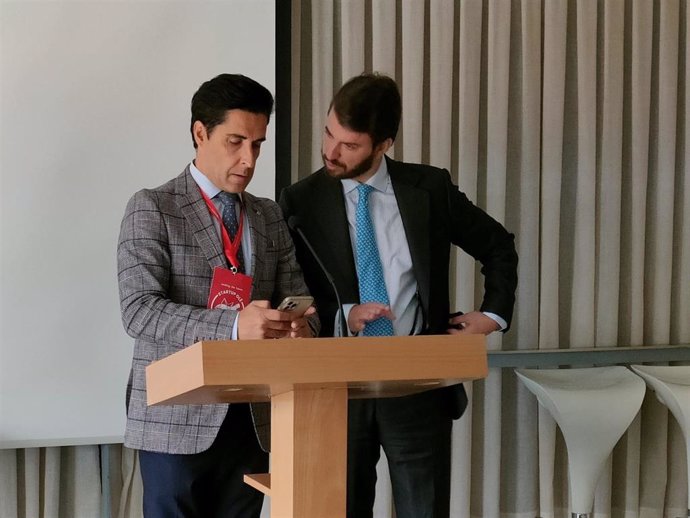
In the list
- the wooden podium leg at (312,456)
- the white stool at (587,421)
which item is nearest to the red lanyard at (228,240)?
the wooden podium leg at (312,456)

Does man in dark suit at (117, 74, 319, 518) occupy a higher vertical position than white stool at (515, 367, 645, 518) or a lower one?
higher

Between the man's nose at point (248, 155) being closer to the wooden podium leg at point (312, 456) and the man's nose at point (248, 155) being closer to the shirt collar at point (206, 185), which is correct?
the shirt collar at point (206, 185)

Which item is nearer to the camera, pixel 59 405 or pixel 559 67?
pixel 59 405

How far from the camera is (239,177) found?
220cm

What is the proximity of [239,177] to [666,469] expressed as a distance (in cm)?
274

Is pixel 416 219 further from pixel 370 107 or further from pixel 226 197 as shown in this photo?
pixel 226 197

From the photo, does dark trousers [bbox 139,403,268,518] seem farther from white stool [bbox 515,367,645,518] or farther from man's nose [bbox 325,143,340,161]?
white stool [bbox 515,367,645,518]

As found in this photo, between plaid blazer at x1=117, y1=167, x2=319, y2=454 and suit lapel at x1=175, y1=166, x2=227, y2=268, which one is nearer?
plaid blazer at x1=117, y1=167, x2=319, y2=454

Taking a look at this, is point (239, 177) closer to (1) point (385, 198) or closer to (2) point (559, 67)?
(1) point (385, 198)

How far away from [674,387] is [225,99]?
2286 millimetres

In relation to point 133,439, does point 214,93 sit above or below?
above

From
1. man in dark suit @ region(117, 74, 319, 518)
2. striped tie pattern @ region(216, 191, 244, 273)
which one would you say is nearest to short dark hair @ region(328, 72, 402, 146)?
man in dark suit @ region(117, 74, 319, 518)

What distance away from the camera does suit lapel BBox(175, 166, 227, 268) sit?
215 cm

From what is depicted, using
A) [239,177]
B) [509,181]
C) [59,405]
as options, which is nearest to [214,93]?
[239,177]
